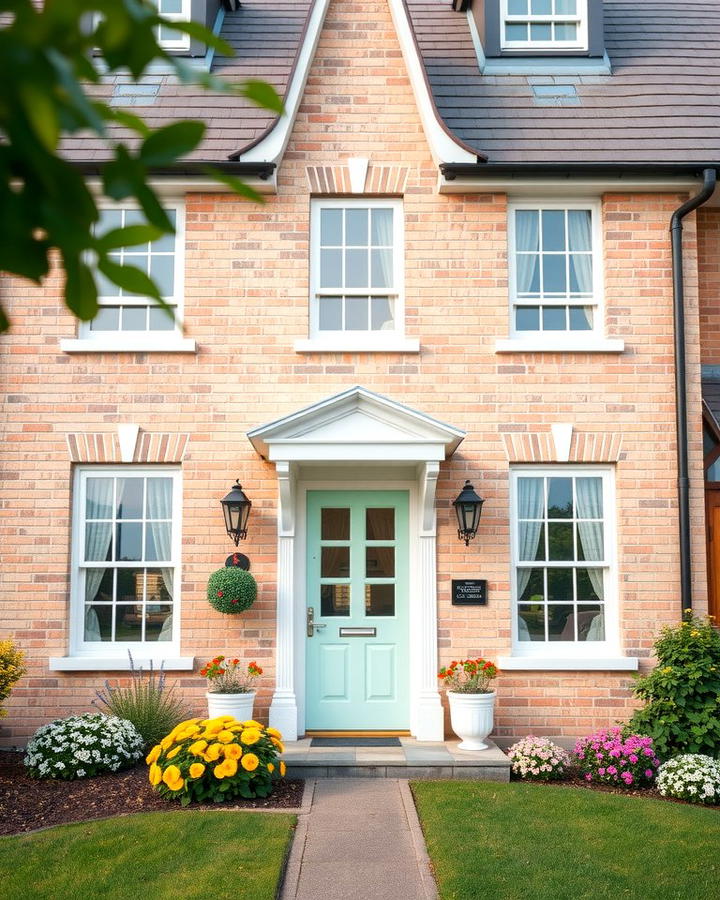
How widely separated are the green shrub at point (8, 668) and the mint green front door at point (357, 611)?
2.77m

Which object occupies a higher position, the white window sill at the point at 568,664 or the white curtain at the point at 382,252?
the white curtain at the point at 382,252

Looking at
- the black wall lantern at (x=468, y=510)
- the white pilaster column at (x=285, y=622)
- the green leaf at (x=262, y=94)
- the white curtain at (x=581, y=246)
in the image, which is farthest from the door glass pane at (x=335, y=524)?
the green leaf at (x=262, y=94)

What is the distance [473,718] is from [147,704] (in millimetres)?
3094

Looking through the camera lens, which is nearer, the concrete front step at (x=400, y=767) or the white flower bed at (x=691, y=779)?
the white flower bed at (x=691, y=779)

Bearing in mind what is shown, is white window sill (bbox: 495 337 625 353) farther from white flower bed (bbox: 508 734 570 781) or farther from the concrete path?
the concrete path

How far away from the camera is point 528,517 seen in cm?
909

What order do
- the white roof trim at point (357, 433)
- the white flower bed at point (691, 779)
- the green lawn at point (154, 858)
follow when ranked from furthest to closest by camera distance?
the white roof trim at point (357, 433)
the white flower bed at point (691, 779)
the green lawn at point (154, 858)

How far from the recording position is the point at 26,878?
5.49 meters

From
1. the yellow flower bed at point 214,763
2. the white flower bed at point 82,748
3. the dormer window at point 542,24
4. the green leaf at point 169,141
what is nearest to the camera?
the green leaf at point 169,141

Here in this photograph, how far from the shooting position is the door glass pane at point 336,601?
29.9ft

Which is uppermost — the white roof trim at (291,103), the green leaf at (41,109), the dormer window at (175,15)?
the dormer window at (175,15)

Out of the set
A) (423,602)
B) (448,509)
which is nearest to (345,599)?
(423,602)

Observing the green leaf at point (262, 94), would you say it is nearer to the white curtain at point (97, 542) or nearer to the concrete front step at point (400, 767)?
the concrete front step at point (400, 767)

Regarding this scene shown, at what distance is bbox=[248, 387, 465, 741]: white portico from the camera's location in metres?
8.37
